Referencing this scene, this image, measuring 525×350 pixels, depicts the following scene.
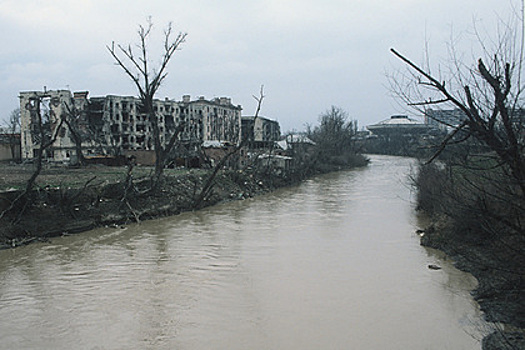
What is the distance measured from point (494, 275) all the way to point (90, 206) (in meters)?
14.9

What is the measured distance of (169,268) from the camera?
13.6 metres

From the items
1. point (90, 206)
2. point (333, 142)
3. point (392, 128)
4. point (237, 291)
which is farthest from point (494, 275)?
point (392, 128)

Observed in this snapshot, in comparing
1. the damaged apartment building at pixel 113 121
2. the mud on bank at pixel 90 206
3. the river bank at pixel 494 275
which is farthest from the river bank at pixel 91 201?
the damaged apartment building at pixel 113 121

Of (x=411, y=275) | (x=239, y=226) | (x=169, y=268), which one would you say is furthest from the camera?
(x=239, y=226)

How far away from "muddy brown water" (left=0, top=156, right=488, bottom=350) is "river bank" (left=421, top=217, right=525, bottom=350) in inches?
12.3

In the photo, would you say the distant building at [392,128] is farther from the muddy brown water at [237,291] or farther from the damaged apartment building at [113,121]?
the muddy brown water at [237,291]

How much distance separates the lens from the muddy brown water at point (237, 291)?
8.89 metres

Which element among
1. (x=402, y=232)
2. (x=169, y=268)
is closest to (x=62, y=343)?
(x=169, y=268)

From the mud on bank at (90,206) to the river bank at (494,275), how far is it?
39.3 ft

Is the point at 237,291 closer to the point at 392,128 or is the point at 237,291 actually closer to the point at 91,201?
the point at 91,201

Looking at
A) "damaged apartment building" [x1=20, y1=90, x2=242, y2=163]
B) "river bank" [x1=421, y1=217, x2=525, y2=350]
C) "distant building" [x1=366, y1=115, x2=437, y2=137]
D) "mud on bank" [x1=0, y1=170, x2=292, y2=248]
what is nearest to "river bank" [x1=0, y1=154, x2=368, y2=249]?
"mud on bank" [x1=0, y1=170, x2=292, y2=248]

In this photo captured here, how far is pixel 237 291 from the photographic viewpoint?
1148 cm

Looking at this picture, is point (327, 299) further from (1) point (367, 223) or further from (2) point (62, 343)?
(1) point (367, 223)

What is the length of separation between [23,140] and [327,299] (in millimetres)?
55844
